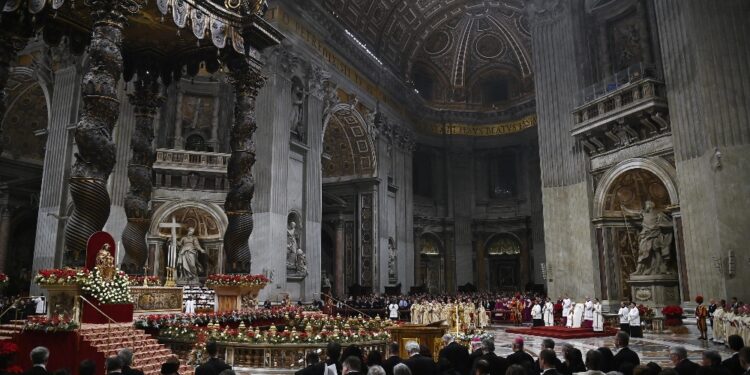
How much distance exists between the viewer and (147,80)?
11.7 metres

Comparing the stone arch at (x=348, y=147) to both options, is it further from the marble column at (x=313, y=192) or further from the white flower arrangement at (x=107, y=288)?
the white flower arrangement at (x=107, y=288)

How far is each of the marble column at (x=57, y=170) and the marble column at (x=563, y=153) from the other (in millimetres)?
15442

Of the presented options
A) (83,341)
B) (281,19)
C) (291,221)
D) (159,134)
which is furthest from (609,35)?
(83,341)

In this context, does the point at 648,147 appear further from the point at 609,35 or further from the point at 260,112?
the point at 260,112

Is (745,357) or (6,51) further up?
(6,51)

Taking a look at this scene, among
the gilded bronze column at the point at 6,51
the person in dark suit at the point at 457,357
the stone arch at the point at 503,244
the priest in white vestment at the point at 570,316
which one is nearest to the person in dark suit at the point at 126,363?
the person in dark suit at the point at 457,357

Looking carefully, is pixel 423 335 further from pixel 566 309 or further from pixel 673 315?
pixel 566 309

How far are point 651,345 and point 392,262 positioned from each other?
54.9 ft

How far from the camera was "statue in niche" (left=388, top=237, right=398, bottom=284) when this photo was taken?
27.8m

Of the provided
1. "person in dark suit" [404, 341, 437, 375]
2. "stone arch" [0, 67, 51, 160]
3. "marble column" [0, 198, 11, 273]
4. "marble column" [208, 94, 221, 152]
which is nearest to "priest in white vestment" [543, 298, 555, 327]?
"marble column" [208, 94, 221, 152]

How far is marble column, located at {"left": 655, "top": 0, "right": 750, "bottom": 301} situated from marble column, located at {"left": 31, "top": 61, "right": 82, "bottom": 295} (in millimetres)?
17518

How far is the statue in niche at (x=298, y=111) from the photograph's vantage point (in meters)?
21.5

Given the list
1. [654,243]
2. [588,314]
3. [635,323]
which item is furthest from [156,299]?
[654,243]

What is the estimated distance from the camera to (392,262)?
28.1m
